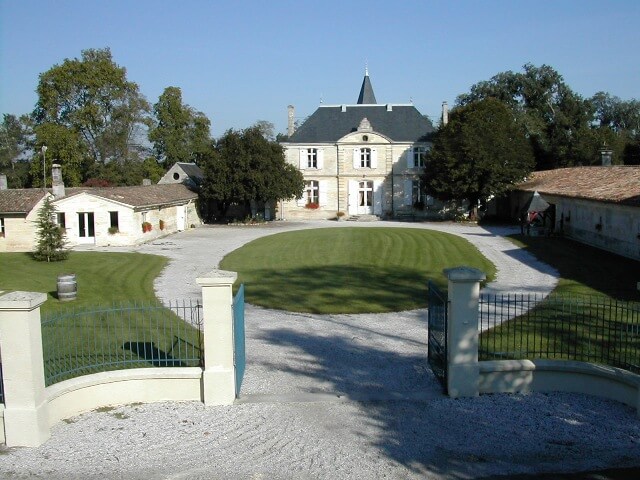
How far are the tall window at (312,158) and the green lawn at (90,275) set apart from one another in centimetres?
2310

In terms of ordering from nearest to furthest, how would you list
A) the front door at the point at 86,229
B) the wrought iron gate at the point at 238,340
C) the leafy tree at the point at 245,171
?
the wrought iron gate at the point at 238,340 → the front door at the point at 86,229 → the leafy tree at the point at 245,171

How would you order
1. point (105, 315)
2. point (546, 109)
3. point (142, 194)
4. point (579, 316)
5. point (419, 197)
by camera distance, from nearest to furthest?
point (579, 316), point (105, 315), point (142, 194), point (419, 197), point (546, 109)

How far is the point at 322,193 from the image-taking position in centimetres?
5006

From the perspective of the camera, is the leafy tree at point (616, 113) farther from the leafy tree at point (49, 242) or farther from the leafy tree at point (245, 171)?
the leafy tree at point (49, 242)

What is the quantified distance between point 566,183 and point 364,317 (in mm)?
24055

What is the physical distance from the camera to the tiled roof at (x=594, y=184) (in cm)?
2503

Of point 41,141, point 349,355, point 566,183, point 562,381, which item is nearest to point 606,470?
point 562,381

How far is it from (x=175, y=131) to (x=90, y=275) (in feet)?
133

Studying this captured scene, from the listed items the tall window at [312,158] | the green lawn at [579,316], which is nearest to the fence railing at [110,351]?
the green lawn at [579,316]

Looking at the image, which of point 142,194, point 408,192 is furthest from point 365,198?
point 142,194

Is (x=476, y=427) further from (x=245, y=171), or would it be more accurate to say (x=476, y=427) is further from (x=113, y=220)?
(x=245, y=171)

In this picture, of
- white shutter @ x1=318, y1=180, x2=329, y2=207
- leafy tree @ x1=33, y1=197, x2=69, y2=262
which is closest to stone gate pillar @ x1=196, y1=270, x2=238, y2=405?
leafy tree @ x1=33, y1=197, x2=69, y2=262

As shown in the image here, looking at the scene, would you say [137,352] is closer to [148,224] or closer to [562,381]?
[562,381]

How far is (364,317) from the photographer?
15.1m
